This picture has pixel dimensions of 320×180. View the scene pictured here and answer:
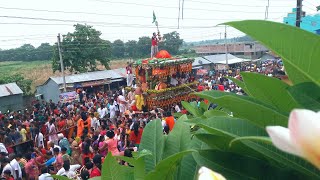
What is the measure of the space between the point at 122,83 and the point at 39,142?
14.3 metres

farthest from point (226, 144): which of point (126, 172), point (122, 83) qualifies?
point (122, 83)

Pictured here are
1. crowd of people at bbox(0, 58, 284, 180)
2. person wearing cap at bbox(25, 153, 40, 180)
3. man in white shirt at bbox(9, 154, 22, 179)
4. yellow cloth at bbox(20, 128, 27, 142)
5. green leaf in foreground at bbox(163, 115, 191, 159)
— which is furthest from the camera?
yellow cloth at bbox(20, 128, 27, 142)

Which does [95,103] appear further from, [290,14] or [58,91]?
[290,14]

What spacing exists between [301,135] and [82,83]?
20575mm

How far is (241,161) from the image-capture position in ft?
3.56

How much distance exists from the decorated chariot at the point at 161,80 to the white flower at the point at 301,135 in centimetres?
1038

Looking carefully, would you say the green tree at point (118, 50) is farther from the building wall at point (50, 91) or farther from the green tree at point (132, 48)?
the building wall at point (50, 91)

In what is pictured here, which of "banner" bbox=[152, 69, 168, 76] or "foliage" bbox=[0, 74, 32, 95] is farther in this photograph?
"foliage" bbox=[0, 74, 32, 95]

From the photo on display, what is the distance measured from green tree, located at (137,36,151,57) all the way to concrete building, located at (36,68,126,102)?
22010 mm

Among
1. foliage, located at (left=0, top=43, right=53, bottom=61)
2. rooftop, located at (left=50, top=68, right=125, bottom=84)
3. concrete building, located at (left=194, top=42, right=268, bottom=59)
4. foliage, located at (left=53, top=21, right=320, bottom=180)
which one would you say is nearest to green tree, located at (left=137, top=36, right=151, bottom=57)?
concrete building, located at (left=194, top=42, right=268, bottom=59)

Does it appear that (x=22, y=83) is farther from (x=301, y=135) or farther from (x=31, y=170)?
(x=301, y=135)

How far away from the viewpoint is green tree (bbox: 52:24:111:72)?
89.9 ft

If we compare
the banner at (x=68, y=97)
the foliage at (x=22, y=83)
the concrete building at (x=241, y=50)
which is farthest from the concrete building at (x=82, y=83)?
the concrete building at (x=241, y=50)

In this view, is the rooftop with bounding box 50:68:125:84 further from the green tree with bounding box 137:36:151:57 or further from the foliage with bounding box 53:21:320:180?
the green tree with bounding box 137:36:151:57
